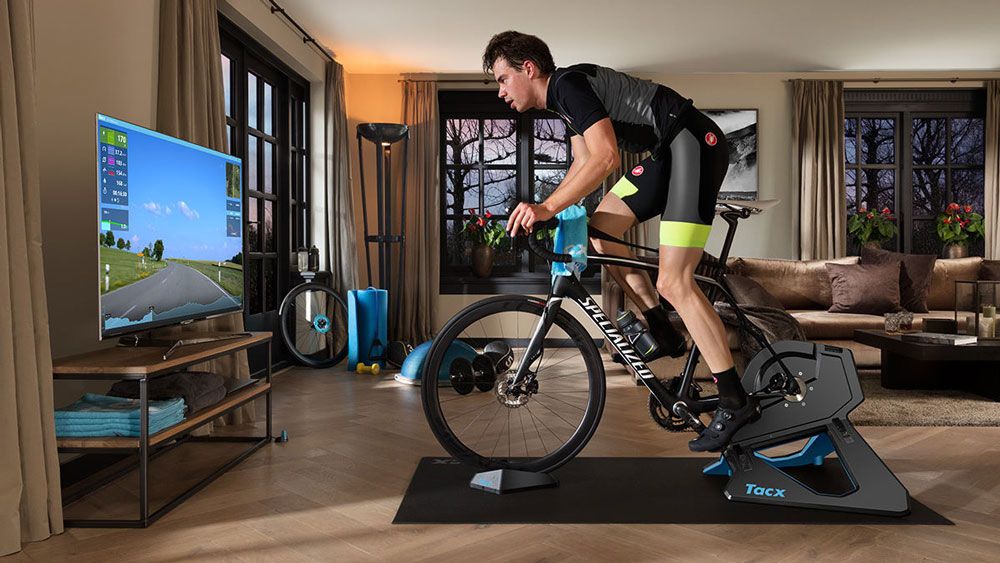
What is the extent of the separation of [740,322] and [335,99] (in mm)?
4460

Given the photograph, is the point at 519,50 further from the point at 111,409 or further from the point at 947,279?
the point at 947,279

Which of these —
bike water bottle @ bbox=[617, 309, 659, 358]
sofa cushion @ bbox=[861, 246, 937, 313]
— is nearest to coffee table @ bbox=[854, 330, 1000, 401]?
sofa cushion @ bbox=[861, 246, 937, 313]

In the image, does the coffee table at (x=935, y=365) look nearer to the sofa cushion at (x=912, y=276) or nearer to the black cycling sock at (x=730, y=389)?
the sofa cushion at (x=912, y=276)

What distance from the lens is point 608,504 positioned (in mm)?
2242

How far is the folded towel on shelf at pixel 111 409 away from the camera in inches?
83.4

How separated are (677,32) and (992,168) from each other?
331 cm

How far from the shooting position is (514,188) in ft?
23.1

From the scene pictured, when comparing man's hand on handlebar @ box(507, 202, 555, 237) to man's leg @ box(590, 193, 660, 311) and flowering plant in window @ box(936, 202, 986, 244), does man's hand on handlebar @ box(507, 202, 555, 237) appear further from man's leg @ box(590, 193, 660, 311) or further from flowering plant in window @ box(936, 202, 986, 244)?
flowering plant in window @ box(936, 202, 986, 244)

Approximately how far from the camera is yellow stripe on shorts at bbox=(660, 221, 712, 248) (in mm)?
2293

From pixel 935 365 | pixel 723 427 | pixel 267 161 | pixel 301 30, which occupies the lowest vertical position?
pixel 935 365

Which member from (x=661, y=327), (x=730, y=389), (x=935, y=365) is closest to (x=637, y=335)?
(x=661, y=327)

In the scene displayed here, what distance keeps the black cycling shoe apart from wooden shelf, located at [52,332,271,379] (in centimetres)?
154

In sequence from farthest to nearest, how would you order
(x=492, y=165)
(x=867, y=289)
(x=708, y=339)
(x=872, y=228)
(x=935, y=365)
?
1. (x=492, y=165)
2. (x=872, y=228)
3. (x=867, y=289)
4. (x=935, y=365)
5. (x=708, y=339)

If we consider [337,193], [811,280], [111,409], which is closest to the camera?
[111,409]
